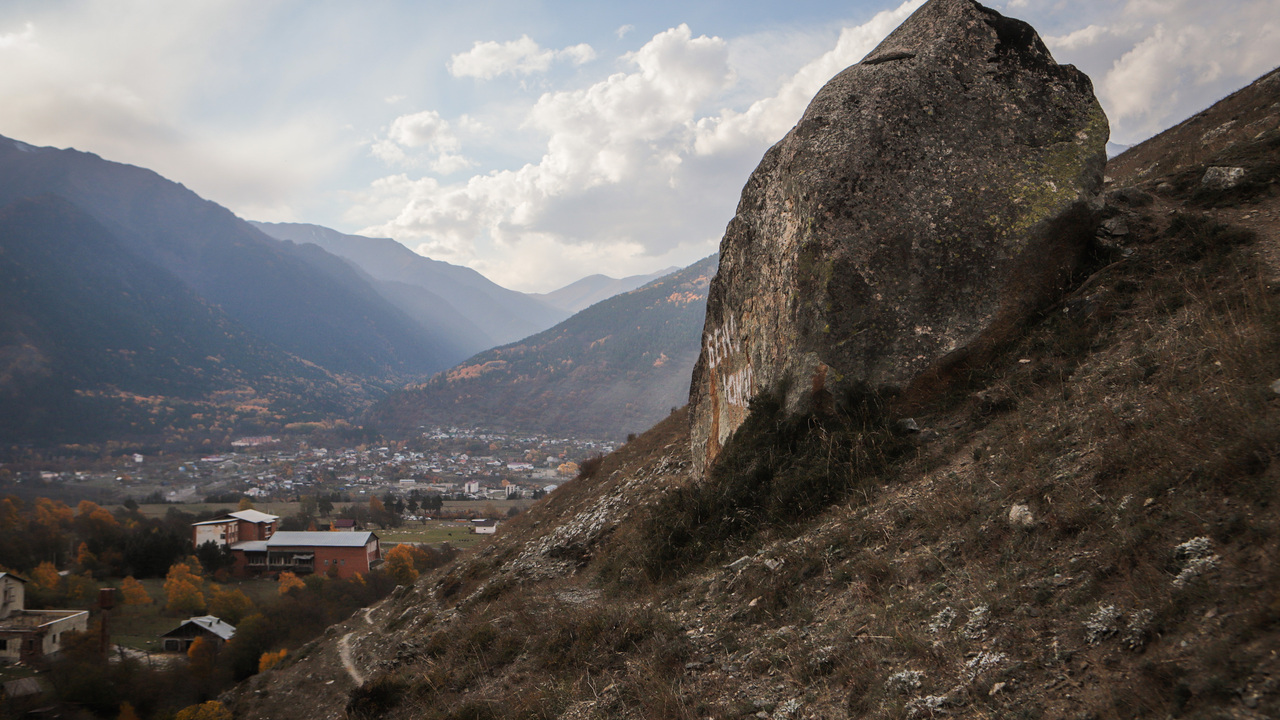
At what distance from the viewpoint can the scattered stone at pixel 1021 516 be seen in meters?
4.64

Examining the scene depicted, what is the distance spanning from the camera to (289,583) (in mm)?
54500

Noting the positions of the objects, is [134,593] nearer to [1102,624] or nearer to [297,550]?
[297,550]

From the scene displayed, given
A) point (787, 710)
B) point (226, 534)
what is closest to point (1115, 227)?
point (787, 710)

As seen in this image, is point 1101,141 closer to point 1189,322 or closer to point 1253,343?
point 1189,322

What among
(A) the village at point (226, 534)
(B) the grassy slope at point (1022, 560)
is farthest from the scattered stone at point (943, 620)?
(A) the village at point (226, 534)

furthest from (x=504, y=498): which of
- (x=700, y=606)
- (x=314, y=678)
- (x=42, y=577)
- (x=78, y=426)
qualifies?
(x=78, y=426)

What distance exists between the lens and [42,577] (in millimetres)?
55156

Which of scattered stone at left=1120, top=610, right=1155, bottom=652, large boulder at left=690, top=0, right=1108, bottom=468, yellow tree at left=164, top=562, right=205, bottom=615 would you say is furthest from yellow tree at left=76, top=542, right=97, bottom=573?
scattered stone at left=1120, top=610, right=1155, bottom=652

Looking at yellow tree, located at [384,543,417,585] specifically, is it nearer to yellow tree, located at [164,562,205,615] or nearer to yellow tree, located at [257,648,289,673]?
yellow tree, located at [257,648,289,673]

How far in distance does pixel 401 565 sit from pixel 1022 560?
52140mm

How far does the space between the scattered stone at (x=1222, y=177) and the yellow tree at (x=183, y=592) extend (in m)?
68.1

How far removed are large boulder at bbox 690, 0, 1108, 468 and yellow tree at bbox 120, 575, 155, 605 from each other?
6735 centimetres

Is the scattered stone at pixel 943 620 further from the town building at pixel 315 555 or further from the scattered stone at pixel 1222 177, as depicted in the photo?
the town building at pixel 315 555

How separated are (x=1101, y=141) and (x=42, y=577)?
82.2m
